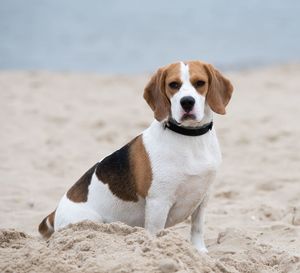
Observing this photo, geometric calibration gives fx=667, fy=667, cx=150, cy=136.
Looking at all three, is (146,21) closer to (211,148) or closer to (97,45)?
(97,45)

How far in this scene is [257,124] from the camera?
28.8ft

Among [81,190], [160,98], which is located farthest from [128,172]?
[160,98]

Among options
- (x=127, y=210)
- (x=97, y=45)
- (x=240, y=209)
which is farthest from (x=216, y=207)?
(x=97, y=45)

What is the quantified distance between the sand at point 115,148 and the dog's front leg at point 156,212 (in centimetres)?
29

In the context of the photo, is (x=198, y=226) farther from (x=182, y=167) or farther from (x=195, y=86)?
(x=195, y=86)

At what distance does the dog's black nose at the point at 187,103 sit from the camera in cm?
409

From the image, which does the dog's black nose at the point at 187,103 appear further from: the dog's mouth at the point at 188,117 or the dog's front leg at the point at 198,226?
the dog's front leg at the point at 198,226

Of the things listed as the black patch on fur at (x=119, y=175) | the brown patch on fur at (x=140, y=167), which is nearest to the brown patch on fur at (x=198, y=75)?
the brown patch on fur at (x=140, y=167)

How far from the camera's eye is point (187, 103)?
13.4ft

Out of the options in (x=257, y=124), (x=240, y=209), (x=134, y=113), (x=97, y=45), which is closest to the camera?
(x=240, y=209)

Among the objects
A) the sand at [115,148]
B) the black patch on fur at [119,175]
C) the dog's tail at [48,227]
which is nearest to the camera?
the sand at [115,148]

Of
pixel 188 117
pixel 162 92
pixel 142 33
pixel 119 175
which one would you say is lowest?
pixel 142 33

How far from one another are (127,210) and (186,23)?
15.2 m

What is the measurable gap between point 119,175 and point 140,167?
0.65ft
